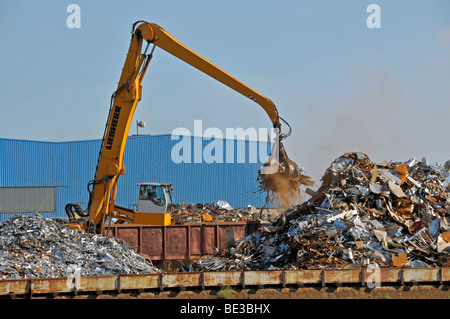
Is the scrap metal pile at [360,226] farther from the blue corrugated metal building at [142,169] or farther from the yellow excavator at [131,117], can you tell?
the blue corrugated metal building at [142,169]

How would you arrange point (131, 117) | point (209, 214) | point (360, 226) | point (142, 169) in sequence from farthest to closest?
point (142, 169), point (209, 214), point (131, 117), point (360, 226)

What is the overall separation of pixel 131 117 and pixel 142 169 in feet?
55.1

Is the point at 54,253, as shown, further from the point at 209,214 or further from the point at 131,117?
the point at 209,214

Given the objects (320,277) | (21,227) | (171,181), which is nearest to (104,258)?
(21,227)

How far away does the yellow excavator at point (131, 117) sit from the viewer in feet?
49.9

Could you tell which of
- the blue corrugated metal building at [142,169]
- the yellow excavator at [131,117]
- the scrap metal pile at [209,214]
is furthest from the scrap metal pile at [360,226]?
the blue corrugated metal building at [142,169]

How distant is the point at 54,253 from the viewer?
39.8 feet

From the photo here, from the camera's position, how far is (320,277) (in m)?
10.6

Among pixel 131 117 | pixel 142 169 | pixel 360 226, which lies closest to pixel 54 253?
pixel 131 117

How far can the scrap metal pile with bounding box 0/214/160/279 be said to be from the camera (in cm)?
1138

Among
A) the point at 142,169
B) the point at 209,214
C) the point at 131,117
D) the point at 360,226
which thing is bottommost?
the point at 209,214

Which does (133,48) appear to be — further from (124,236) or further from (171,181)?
(171,181)

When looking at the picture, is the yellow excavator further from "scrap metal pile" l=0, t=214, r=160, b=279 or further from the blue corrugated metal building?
the blue corrugated metal building

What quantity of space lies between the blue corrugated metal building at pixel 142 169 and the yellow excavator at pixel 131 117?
50.0ft
